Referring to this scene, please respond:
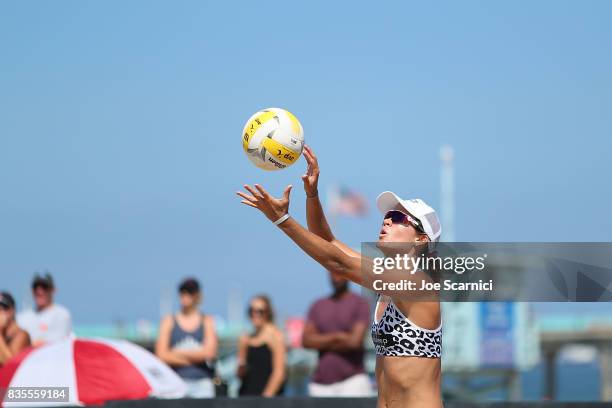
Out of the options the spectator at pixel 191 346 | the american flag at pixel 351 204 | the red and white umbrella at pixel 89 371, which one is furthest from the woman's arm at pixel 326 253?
the american flag at pixel 351 204

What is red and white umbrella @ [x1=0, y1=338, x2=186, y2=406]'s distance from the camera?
10016mm

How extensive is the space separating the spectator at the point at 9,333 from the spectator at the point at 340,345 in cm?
294

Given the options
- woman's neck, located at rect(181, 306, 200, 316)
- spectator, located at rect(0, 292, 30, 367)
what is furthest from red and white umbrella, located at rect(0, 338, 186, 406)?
woman's neck, located at rect(181, 306, 200, 316)

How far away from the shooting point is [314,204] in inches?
294

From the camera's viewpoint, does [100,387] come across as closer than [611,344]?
Yes

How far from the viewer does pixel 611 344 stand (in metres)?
Result: 80.8

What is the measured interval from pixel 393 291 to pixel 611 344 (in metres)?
77.6

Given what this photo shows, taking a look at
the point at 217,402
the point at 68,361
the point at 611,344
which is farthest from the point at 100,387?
the point at 611,344

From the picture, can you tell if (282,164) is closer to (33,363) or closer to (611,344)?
(33,363)

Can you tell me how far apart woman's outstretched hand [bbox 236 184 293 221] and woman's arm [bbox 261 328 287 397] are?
5774 millimetres

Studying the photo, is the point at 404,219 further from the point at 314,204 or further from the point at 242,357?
the point at 242,357

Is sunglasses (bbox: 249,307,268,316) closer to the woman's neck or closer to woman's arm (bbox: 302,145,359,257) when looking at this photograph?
the woman's neck

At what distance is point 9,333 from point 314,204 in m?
5.63

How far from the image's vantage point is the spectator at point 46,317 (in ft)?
41.3
